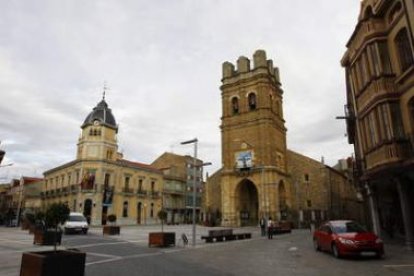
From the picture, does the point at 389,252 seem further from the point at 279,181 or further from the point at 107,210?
the point at 107,210

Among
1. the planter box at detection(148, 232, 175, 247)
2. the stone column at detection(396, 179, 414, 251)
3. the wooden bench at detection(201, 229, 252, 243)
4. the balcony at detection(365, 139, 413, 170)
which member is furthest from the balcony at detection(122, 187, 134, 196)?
the stone column at detection(396, 179, 414, 251)

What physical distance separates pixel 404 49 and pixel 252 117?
118 feet

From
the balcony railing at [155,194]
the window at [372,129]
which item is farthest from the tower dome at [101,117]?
the window at [372,129]

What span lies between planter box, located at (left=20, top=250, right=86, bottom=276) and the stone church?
131 feet

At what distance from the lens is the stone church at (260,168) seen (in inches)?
1912

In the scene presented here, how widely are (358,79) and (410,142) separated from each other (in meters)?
6.02

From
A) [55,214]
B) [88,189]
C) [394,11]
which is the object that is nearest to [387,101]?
[394,11]

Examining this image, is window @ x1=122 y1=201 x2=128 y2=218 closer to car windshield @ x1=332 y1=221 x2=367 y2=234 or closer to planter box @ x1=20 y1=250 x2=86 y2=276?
car windshield @ x1=332 y1=221 x2=367 y2=234

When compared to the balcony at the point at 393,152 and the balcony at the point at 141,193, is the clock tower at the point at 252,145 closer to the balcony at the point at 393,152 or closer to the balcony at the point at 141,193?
the balcony at the point at 141,193

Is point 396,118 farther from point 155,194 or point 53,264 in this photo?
point 155,194

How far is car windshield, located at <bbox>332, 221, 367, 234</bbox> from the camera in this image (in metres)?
13.9

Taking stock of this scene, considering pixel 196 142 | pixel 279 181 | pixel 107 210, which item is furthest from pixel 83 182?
pixel 196 142

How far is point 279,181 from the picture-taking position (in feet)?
163

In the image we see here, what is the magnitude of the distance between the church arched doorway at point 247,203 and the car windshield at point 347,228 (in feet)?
115
